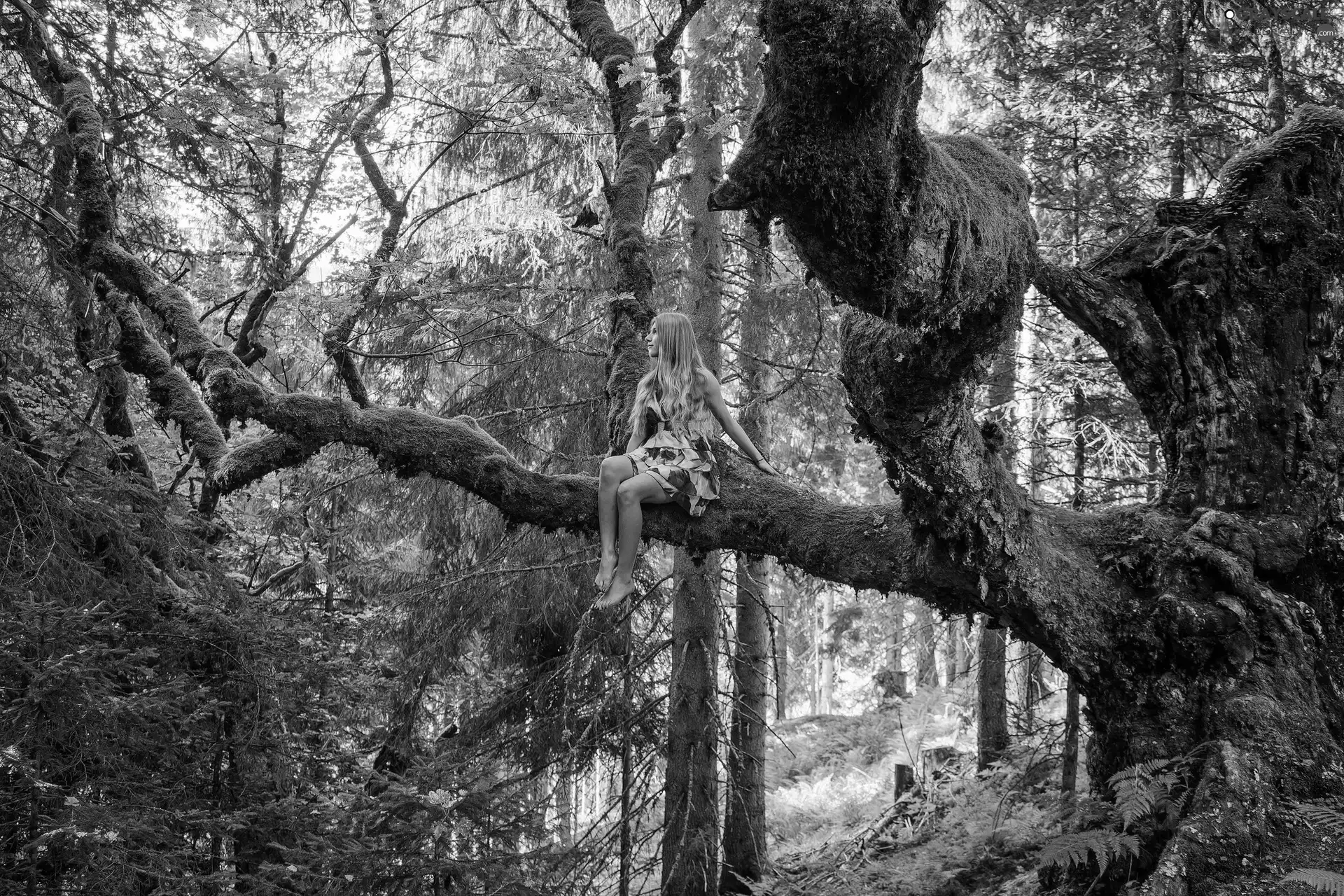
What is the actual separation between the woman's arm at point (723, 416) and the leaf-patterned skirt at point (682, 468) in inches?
15.4

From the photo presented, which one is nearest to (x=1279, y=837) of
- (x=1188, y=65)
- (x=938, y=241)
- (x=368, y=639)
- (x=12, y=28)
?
(x=938, y=241)

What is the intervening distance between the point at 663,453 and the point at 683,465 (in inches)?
6.1

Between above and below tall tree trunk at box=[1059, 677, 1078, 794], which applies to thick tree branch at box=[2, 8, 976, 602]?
above

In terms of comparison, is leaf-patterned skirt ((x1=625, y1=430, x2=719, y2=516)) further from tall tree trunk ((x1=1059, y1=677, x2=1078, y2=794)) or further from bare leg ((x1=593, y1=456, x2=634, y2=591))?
tall tree trunk ((x1=1059, y1=677, x2=1078, y2=794))

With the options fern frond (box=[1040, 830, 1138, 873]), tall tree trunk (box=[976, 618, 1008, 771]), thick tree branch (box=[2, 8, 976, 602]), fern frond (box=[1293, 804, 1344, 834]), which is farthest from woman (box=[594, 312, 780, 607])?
tall tree trunk (box=[976, 618, 1008, 771])

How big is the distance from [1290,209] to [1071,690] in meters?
3.32

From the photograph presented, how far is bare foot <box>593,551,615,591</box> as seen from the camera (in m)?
5.07

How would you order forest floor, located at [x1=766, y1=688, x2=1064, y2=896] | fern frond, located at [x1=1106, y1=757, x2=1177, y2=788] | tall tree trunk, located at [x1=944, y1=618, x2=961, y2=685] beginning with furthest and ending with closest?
tall tree trunk, located at [x1=944, y1=618, x2=961, y2=685] < forest floor, located at [x1=766, y1=688, x2=1064, y2=896] < fern frond, located at [x1=1106, y1=757, x2=1177, y2=788]

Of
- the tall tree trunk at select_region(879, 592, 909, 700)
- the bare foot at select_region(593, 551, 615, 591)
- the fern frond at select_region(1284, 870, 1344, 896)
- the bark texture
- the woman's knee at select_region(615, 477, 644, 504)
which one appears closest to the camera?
the fern frond at select_region(1284, 870, 1344, 896)

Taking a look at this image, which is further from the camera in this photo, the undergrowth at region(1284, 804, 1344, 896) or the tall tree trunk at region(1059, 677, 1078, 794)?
the tall tree trunk at region(1059, 677, 1078, 794)

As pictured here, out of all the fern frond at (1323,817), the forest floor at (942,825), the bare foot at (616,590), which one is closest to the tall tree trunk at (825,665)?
the forest floor at (942,825)

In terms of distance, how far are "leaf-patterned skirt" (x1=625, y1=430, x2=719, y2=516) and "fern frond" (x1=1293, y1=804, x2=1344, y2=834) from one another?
2.90 m

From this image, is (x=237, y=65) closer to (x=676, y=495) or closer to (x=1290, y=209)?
(x=676, y=495)

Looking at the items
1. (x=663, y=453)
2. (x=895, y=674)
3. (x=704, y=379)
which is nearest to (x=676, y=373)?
(x=704, y=379)
